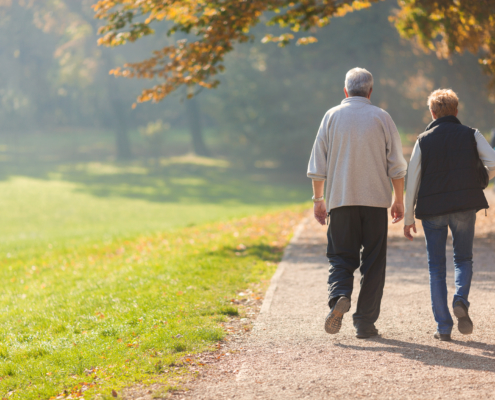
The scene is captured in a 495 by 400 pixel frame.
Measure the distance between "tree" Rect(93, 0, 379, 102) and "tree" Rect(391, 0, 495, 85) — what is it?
4.43 feet

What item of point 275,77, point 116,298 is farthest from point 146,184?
point 116,298

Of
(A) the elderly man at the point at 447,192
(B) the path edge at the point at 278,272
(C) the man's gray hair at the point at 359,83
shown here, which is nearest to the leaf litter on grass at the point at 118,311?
(B) the path edge at the point at 278,272

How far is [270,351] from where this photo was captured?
14.6 feet

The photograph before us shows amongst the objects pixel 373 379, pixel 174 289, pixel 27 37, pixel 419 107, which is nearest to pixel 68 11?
pixel 27 37

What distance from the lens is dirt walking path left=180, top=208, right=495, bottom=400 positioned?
12.0 feet

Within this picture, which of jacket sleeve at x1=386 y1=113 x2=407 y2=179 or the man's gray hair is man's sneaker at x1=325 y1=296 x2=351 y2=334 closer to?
jacket sleeve at x1=386 y1=113 x2=407 y2=179

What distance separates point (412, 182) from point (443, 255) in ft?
2.19

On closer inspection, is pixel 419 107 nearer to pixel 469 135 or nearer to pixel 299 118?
pixel 299 118

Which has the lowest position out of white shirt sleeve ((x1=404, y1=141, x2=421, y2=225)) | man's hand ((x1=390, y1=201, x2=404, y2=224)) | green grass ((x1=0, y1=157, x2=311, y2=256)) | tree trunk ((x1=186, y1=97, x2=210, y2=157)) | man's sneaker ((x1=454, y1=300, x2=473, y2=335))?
green grass ((x1=0, y1=157, x2=311, y2=256))

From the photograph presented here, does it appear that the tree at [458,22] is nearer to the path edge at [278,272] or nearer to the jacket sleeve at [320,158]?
the path edge at [278,272]

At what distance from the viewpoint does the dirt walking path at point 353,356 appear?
3.64 meters

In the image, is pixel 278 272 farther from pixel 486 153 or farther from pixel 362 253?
pixel 486 153

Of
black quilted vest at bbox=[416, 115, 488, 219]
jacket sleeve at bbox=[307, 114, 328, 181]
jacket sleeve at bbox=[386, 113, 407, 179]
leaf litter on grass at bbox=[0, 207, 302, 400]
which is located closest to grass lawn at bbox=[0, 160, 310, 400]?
leaf litter on grass at bbox=[0, 207, 302, 400]

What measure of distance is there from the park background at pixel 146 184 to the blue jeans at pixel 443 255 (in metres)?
1.97
